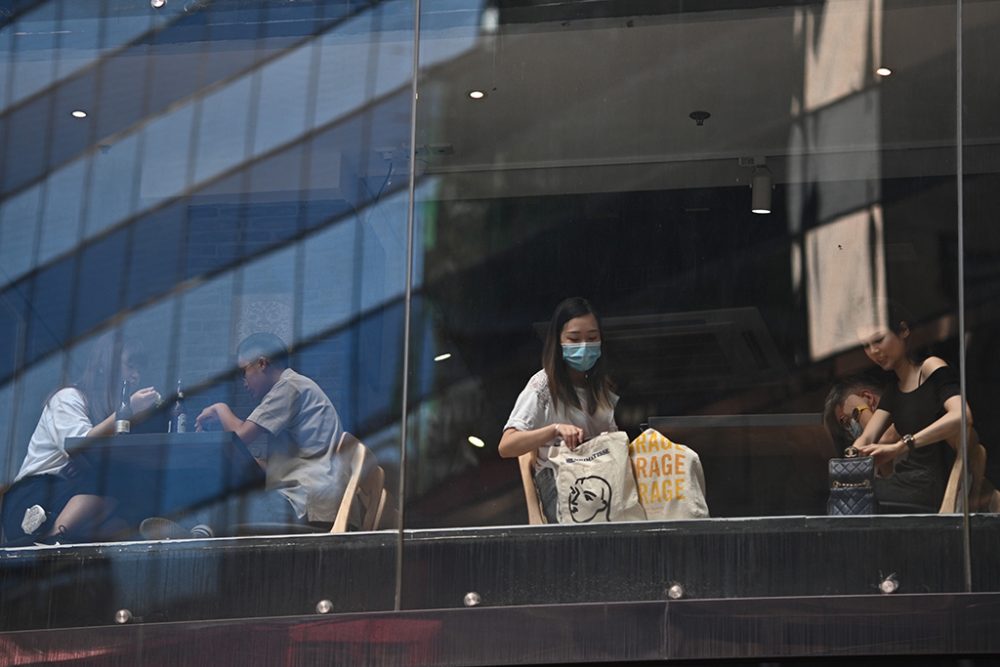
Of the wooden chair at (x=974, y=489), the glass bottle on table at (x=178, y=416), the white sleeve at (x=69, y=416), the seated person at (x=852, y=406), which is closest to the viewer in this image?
the wooden chair at (x=974, y=489)

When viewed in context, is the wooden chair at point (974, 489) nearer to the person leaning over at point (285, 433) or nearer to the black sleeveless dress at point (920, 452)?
the black sleeveless dress at point (920, 452)

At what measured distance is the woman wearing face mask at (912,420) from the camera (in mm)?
6445

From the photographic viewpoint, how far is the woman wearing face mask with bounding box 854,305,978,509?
6.45m

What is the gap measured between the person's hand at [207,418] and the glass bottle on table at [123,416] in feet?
0.95

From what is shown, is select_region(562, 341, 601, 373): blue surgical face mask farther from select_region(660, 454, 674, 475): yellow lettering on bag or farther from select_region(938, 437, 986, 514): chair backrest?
select_region(938, 437, 986, 514): chair backrest

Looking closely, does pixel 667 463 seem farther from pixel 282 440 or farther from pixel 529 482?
pixel 282 440

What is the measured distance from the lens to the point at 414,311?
269 inches

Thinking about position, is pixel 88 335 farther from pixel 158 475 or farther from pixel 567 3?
pixel 567 3

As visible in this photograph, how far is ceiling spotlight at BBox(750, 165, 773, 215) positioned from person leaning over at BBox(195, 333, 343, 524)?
190cm

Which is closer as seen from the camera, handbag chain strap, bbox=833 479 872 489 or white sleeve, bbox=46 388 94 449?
handbag chain strap, bbox=833 479 872 489

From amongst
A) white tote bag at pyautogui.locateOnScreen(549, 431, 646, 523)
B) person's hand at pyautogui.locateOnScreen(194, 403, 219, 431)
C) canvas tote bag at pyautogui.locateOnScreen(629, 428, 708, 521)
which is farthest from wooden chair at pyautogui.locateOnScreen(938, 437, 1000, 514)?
person's hand at pyautogui.locateOnScreen(194, 403, 219, 431)

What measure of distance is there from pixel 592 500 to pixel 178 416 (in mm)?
1756

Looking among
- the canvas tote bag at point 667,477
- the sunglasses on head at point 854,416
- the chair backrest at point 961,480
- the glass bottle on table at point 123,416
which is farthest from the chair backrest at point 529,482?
the glass bottle on table at point 123,416

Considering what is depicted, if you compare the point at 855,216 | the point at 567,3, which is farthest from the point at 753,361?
the point at 567,3
